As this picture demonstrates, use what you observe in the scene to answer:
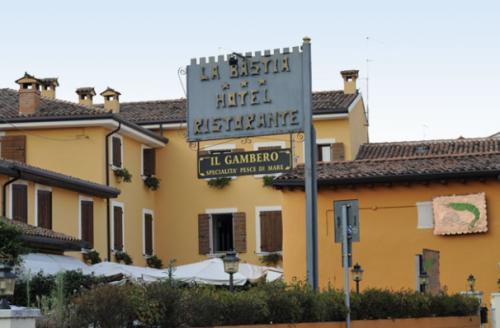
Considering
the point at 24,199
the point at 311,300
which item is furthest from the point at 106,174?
the point at 311,300

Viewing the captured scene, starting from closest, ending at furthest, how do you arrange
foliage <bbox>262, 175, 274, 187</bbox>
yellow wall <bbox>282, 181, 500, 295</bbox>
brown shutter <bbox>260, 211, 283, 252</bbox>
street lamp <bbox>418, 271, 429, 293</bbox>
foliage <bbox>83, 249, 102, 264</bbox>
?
street lamp <bbox>418, 271, 429, 293</bbox>
yellow wall <bbox>282, 181, 500, 295</bbox>
foliage <bbox>83, 249, 102, 264</bbox>
brown shutter <bbox>260, 211, 283, 252</bbox>
foliage <bbox>262, 175, 274, 187</bbox>

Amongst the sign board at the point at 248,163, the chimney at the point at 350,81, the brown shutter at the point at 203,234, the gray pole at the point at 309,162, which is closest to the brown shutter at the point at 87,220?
the brown shutter at the point at 203,234

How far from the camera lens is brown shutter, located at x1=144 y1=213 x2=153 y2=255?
48.3 meters

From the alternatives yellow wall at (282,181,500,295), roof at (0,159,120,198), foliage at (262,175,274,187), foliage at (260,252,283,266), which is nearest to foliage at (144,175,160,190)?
foliage at (262,175,274,187)

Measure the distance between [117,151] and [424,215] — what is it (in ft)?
47.7

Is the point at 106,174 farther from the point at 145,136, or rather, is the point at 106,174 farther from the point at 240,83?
the point at 240,83

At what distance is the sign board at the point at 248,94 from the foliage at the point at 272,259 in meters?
24.5

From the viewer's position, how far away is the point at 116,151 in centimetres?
4512

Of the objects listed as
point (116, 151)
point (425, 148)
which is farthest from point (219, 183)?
point (425, 148)

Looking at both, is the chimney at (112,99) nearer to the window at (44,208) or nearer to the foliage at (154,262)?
the foliage at (154,262)

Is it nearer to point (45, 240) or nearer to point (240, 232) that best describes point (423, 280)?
point (45, 240)

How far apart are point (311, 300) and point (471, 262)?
621 inches

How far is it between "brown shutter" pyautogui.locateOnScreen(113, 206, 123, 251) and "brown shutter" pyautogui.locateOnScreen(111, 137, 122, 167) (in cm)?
178

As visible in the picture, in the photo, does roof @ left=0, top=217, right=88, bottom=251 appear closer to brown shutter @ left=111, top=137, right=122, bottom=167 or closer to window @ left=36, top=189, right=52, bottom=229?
window @ left=36, top=189, right=52, bottom=229
